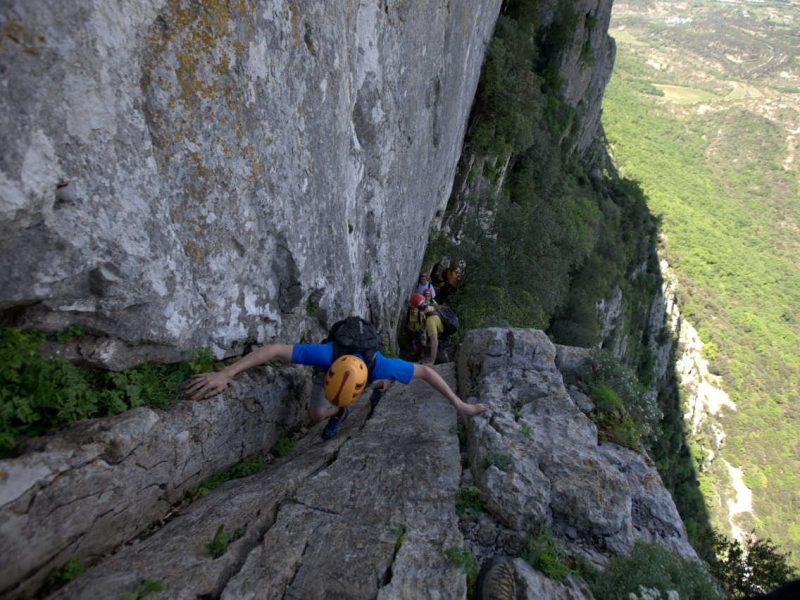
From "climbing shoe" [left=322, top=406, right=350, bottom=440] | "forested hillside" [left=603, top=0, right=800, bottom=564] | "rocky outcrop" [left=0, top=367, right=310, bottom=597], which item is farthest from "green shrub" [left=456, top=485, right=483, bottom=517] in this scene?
"forested hillside" [left=603, top=0, right=800, bottom=564]

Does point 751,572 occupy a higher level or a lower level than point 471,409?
lower

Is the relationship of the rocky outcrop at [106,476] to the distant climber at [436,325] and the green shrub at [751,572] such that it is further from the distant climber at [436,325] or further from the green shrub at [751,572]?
the green shrub at [751,572]

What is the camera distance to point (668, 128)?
160625mm

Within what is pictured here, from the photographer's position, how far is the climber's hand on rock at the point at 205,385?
4.80 meters

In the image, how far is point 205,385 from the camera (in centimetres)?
489

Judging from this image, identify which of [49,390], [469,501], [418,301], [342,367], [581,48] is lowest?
[418,301]

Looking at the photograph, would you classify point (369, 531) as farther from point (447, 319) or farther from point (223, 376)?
point (447, 319)

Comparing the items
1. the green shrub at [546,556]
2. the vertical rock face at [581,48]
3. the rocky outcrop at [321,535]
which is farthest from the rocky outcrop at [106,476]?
the vertical rock face at [581,48]

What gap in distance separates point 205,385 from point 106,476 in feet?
4.10

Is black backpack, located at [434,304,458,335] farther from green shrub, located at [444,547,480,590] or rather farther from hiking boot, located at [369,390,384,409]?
green shrub, located at [444,547,480,590]

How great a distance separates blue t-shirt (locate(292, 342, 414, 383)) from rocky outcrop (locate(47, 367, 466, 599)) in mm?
913

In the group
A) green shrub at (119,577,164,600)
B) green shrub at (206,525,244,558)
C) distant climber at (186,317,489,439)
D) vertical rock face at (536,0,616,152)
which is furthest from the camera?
vertical rock face at (536,0,616,152)

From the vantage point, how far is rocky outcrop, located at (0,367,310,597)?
3.27 m

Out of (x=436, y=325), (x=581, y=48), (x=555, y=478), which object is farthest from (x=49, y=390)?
(x=581, y=48)
